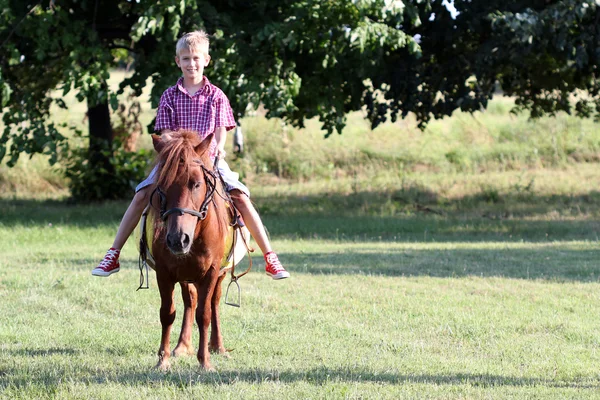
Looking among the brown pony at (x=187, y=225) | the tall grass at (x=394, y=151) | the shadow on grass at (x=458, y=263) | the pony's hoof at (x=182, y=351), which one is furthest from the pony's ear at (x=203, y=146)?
the tall grass at (x=394, y=151)

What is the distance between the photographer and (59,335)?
7.52 m

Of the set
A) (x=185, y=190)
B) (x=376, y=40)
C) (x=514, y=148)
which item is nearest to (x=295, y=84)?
(x=376, y=40)

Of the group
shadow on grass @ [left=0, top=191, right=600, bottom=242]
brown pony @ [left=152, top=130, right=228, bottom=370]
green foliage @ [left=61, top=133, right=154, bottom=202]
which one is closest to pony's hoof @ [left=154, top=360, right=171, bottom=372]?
brown pony @ [left=152, top=130, right=228, bottom=370]

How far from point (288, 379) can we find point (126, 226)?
176 cm

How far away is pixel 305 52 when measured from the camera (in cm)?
1797

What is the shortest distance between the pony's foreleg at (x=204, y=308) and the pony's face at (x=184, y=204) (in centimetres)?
62

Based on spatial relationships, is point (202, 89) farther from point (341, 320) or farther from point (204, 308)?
point (341, 320)

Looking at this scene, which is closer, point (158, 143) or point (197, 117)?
point (158, 143)

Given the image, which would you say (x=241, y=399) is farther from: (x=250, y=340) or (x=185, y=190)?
(x=250, y=340)

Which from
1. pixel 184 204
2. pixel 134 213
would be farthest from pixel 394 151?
pixel 184 204

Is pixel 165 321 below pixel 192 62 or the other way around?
below

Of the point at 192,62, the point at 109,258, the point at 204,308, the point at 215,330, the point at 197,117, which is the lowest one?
the point at 215,330

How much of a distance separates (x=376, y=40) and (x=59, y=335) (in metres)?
9.89

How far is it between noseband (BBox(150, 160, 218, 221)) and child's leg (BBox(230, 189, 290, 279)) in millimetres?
532
